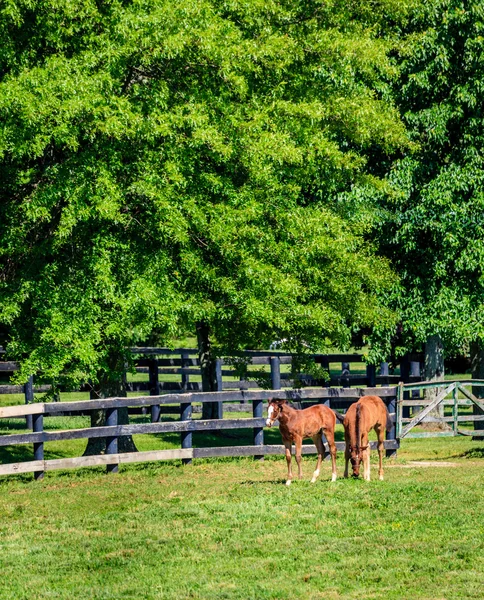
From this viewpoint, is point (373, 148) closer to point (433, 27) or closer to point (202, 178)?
point (433, 27)

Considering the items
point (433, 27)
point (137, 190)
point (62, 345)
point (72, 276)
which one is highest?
point (433, 27)

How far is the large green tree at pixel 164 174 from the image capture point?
18.6 metres

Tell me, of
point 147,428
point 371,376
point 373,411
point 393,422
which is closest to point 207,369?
point 371,376

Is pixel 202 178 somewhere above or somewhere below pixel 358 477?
above

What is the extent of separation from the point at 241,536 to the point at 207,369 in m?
14.4

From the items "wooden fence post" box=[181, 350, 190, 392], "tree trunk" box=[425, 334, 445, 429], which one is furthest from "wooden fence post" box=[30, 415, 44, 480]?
"tree trunk" box=[425, 334, 445, 429]

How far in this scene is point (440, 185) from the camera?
995 inches

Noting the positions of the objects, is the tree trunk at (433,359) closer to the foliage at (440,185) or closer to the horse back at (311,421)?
the foliage at (440,185)

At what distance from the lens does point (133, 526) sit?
1416 cm

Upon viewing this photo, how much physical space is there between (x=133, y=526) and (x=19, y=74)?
927 cm

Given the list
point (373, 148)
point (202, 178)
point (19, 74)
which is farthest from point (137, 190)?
point (373, 148)

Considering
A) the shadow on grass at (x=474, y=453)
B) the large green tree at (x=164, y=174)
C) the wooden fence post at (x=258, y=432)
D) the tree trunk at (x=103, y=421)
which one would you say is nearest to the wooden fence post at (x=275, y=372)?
the large green tree at (x=164, y=174)

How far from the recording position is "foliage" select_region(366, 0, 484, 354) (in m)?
25.2

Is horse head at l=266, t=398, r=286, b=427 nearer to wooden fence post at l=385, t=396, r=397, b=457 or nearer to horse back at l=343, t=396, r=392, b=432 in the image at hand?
horse back at l=343, t=396, r=392, b=432
